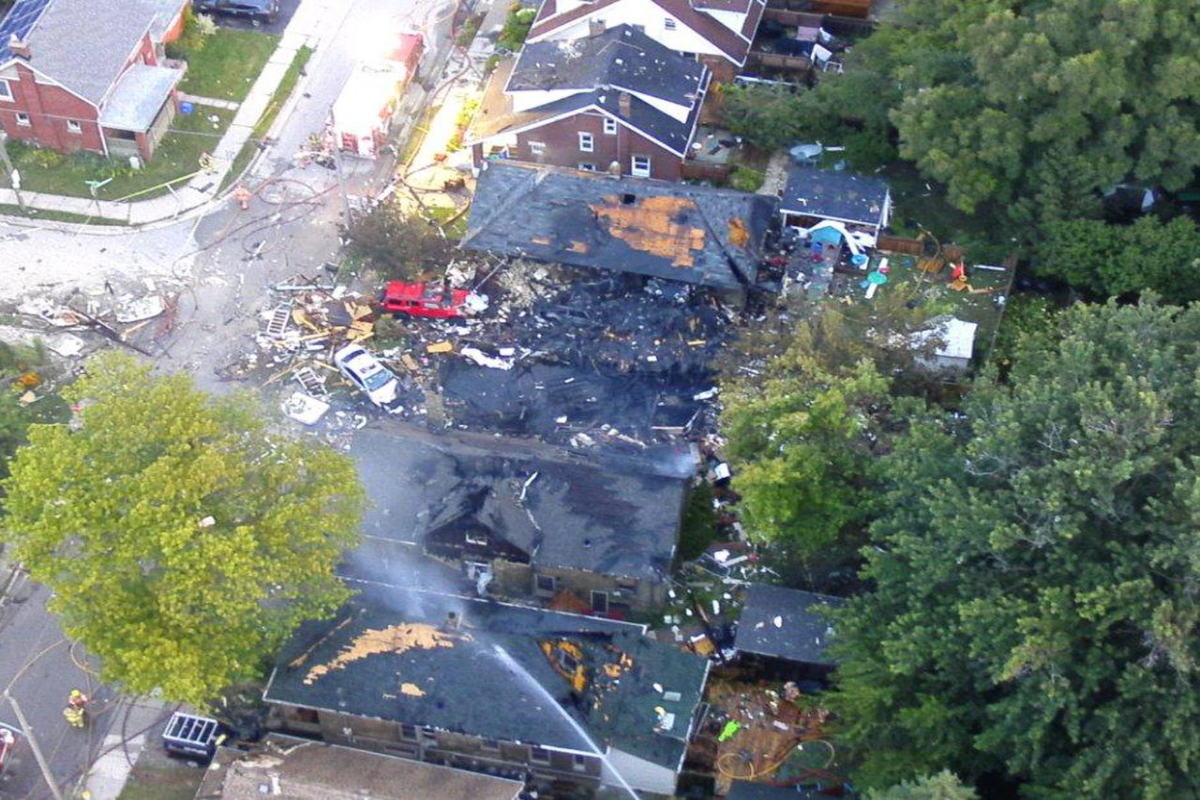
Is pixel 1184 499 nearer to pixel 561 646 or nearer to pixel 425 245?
pixel 561 646

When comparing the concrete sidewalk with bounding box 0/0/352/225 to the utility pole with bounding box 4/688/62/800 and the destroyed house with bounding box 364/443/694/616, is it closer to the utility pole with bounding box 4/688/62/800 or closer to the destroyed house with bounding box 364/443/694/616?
the destroyed house with bounding box 364/443/694/616

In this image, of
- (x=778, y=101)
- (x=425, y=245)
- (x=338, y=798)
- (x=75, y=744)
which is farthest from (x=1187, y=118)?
(x=75, y=744)

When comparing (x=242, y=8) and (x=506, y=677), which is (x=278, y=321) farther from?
(x=242, y=8)

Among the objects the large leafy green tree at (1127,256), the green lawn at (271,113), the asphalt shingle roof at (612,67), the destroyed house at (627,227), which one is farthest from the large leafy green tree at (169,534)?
the large leafy green tree at (1127,256)

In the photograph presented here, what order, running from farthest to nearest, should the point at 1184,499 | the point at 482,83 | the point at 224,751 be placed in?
1. the point at 482,83
2. the point at 224,751
3. the point at 1184,499

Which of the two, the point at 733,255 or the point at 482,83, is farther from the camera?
the point at 482,83

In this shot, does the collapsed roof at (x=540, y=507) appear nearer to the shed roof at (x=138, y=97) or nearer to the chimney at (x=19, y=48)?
the shed roof at (x=138, y=97)
